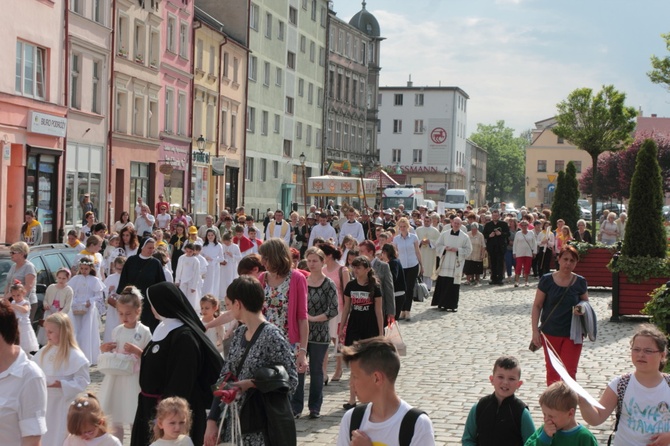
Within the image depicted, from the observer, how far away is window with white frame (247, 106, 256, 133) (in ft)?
193

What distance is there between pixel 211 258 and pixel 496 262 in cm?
1041

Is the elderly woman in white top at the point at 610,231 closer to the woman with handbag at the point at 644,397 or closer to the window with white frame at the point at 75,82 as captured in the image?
the window with white frame at the point at 75,82

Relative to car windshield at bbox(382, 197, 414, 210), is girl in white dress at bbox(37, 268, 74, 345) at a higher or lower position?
lower

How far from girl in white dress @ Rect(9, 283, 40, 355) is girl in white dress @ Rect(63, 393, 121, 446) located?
4.65 meters

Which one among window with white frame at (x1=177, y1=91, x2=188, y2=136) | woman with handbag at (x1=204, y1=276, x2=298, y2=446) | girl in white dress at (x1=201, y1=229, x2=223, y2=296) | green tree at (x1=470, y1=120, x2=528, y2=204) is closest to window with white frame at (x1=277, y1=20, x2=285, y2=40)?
window with white frame at (x1=177, y1=91, x2=188, y2=136)

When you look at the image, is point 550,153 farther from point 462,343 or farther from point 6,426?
point 6,426

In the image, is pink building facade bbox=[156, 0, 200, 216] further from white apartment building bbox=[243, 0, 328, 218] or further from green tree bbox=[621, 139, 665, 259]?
green tree bbox=[621, 139, 665, 259]

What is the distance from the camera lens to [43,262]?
14922 millimetres

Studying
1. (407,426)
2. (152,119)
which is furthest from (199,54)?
(407,426)

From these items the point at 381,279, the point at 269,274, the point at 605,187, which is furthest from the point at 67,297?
the point at 605,187

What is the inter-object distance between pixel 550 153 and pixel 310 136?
2342 inches

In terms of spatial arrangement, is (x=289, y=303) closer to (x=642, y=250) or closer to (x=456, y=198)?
(x=642, y=250)

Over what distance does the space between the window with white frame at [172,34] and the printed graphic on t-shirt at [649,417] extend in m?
40.0

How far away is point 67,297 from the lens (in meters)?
13.3
